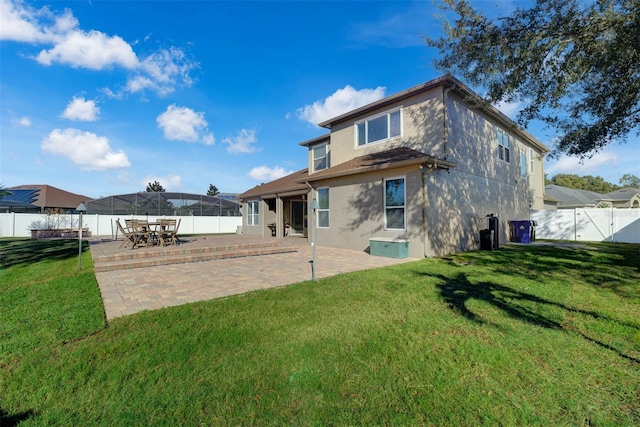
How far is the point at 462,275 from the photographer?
6363mm

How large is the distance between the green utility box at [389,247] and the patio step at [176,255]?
3110 mm

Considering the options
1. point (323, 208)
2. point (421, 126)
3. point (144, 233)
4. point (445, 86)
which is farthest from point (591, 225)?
point (144, 233)

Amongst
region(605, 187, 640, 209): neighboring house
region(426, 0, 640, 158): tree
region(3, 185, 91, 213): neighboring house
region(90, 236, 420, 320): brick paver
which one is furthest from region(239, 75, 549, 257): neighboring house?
region(3, 185, 91, 213): neighboring house

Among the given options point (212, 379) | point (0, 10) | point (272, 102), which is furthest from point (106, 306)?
point (272, 102)

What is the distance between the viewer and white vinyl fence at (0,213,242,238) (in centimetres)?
1972

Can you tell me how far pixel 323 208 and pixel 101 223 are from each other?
19260 mm

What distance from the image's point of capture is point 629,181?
54.2m

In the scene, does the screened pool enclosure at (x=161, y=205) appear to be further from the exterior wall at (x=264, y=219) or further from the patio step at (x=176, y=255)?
the patio step at (x=176, y=255)

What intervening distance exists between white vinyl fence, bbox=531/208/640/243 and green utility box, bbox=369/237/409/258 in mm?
12276

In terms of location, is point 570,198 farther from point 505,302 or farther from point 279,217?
point 505,302

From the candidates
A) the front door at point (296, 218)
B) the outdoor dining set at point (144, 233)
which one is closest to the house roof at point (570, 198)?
the front door at point (296, 218)

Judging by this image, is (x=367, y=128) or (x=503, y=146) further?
(x=503, y=146)

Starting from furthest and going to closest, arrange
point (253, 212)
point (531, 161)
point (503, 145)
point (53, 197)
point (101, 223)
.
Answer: point (53, 197) → point (101, 223) → point (253, 212) → point (531, 161) → point (503, 145)

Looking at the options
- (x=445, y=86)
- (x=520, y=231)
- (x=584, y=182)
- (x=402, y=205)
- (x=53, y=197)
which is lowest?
(x=520, y=231)
